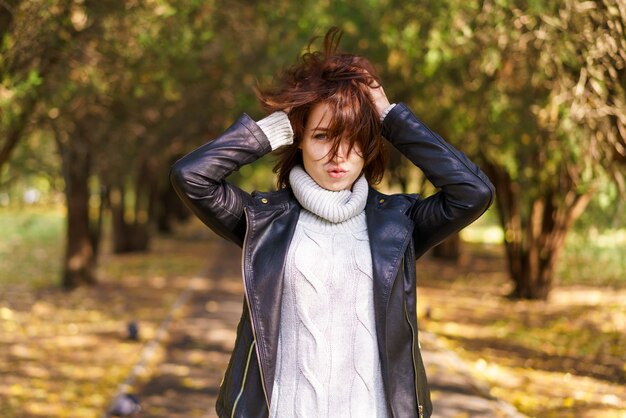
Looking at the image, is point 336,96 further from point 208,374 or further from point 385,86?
point 385,86

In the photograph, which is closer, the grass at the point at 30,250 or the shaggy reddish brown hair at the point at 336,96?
the shaggy reddish brown hair at the point at 336,96

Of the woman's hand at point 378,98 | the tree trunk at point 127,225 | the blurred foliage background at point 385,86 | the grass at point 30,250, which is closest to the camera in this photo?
the woman's hand at point 378,98

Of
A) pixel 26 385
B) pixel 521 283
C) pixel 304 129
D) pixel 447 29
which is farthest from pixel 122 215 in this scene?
pixel 304 129

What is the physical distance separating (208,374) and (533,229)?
745 cm

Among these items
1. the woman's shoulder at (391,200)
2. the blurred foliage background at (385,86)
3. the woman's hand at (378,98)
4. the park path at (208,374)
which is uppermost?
the blurred foliage background at (385,86)

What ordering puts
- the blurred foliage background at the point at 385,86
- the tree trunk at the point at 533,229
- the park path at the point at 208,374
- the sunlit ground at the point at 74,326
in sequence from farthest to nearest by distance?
the tree trunk at the point at 533,229, the sunlit ground at the point at 74,326, the park path at the point at 208,374, the blurred foliage background at the point at 385,86

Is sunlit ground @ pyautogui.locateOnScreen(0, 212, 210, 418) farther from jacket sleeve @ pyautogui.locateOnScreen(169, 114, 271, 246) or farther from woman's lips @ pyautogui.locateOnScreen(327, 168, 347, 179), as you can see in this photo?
woman's lips @ pyautogui.locateOnScreen(327, 168, 347, 179)

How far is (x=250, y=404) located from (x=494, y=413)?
5.33 metres

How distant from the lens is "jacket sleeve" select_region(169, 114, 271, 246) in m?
2.71

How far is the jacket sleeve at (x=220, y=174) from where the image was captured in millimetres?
2709

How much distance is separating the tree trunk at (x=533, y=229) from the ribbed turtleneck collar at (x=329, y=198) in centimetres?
1132

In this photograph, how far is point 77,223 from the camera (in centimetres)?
1596

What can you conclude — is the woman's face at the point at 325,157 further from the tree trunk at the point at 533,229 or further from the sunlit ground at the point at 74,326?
the tree trunk at the point at 533,229

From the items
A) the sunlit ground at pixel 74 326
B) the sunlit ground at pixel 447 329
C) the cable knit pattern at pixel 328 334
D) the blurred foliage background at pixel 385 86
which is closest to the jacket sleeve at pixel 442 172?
the cable knit pattern at pixel 328 334
